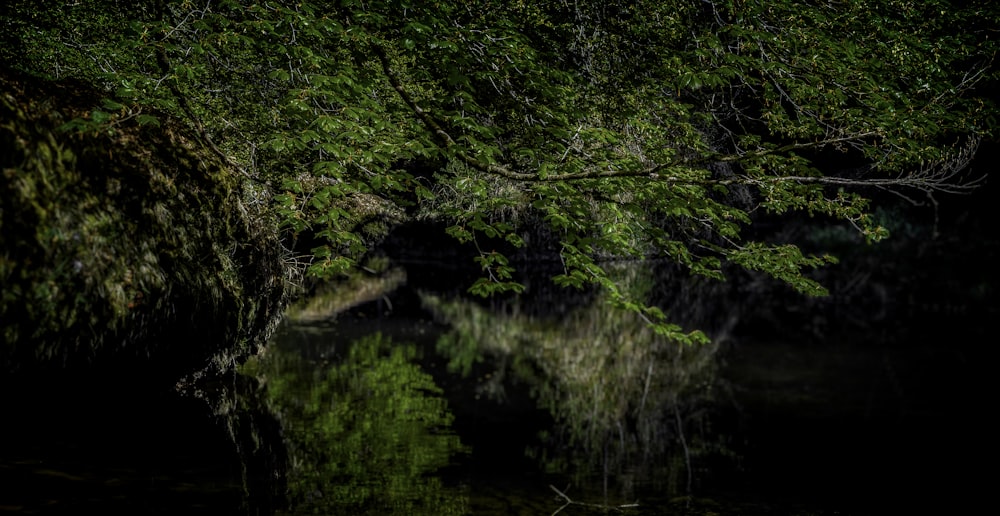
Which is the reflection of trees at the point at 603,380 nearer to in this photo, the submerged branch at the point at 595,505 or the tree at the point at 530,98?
the submerged branch at the point at 595,505

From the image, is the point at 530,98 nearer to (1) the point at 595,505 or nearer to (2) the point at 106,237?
(2) the point at 106,237

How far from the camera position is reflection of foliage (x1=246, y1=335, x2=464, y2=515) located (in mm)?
8055

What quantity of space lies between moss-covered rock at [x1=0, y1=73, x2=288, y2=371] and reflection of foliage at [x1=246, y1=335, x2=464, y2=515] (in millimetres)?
3357

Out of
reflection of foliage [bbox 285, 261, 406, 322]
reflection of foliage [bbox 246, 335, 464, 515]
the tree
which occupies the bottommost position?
reflection of foliage [bbox 246, 335, 464, 515]

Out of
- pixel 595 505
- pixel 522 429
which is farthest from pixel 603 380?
pixel 595 505

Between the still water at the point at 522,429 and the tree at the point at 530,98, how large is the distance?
287 centimetres

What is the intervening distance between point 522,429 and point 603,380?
3826 mm

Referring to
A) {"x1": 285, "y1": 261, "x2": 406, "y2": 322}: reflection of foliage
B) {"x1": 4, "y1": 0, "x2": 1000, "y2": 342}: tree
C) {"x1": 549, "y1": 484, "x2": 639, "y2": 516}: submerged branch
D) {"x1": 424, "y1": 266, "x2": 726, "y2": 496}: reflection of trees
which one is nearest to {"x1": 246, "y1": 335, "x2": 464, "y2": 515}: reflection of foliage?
{"x1": 549, "y1": 484, "x2": 639, "y2": 516}: submerged branch

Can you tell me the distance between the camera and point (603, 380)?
47.6 ft

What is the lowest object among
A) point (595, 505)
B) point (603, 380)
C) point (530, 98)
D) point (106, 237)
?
point (595, 505)

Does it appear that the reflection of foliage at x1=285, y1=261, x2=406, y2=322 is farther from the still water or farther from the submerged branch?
the submerged branch

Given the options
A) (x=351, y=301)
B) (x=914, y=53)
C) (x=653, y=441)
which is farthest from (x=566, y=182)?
(x=351, y=301)

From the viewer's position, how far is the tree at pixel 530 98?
18.8 ft

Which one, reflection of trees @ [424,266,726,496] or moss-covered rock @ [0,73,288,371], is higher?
moss-covered rock @ [0,73,288,371]
